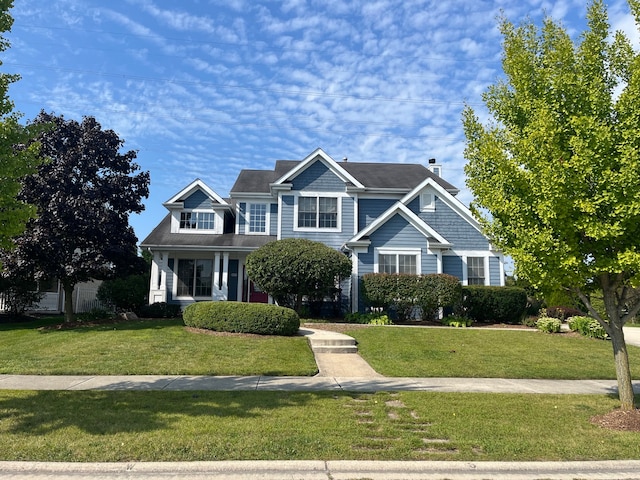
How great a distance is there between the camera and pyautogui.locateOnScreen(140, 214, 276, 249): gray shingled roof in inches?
848

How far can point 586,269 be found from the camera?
717 centimetres

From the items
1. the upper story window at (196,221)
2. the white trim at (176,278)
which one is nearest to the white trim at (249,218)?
the upper story window at (196,221)

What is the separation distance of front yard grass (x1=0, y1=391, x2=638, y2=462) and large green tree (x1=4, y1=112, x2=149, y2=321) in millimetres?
8700

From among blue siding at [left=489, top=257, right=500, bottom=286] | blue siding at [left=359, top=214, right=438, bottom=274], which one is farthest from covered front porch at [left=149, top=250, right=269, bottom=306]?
blue siding at [left=489, top=257, right=500, bottom=286]

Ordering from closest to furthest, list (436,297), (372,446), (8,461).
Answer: (8,461)
(372,446)
(436,297)

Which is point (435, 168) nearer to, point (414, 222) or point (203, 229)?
point (414, 222)

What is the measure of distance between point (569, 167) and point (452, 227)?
51.5 ft

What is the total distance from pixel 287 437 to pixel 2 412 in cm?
447

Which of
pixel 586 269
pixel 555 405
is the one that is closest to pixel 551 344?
pixel 555 405

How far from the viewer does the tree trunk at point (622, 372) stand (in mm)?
7270

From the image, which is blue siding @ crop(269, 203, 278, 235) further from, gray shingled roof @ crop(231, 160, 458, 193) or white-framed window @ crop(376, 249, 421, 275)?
white-framed window @ crop(376, 249, 421, 275)

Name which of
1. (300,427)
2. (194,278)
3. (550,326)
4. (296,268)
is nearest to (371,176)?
(296,268)

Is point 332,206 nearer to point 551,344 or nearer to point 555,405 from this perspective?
point 551,344

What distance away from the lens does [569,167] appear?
21.9 feet
